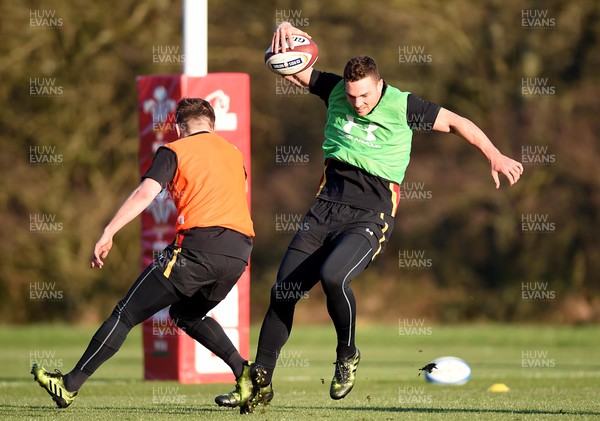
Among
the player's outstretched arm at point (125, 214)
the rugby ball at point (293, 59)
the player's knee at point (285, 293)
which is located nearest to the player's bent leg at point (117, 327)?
the player's outstretched arm at point (125, 214)

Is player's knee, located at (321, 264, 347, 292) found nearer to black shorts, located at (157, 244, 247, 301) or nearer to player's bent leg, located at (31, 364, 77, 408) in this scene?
black shorts, located at (157, 244, 247, 301)

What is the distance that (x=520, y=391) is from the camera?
948 cm

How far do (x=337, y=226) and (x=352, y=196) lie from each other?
227 mm

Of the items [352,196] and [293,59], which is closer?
[352,196]

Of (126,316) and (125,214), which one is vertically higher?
(125,214)

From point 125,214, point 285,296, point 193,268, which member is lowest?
point 285,296

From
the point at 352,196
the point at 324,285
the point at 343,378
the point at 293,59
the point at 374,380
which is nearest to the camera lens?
the point at 324,285

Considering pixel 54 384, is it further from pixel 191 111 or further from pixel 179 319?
pixel 191 111

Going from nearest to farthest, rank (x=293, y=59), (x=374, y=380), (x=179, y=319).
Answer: (x=179, y=319)
(x=293, y=59)
(x=374, y=380)

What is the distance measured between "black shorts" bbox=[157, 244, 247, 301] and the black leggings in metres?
0.36

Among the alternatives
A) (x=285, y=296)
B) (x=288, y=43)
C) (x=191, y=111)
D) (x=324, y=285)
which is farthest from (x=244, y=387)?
(x=288, y=43)

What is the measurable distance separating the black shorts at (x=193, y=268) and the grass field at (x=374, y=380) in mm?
858

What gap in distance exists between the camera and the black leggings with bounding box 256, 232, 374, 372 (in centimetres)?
678

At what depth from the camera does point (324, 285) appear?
6.78 m
